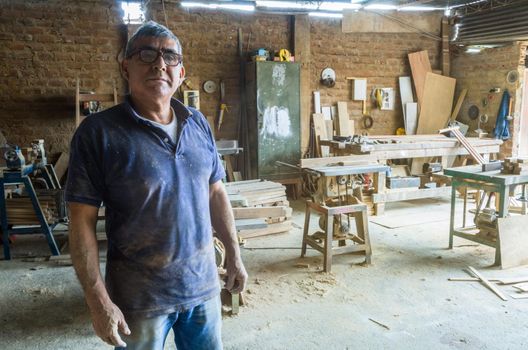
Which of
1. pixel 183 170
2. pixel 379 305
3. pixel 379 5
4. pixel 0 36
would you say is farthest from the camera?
pixel 379 5

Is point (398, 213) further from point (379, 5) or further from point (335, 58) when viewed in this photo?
point (379, 5)

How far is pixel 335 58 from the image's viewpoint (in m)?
7.14

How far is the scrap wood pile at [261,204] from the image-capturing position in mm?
3979

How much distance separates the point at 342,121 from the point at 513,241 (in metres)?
3.75

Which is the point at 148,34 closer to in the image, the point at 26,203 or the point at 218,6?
the point at 26,203

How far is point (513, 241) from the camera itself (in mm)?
3838

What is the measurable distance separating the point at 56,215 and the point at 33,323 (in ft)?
5.92

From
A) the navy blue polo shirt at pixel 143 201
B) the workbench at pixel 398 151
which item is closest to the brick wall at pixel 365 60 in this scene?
the workbench at pixel 398 151

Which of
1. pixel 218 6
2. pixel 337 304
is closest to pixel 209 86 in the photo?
pixel 218 6

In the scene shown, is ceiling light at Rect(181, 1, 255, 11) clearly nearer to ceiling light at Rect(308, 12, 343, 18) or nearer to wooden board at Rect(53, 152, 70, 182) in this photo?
ceiling light at Rect(308, 12, 343, 18)

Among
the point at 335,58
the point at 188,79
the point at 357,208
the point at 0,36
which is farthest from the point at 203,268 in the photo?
the point at 335,58

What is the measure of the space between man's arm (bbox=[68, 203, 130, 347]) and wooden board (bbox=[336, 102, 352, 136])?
20.2 ft

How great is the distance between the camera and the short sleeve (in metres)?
1.28

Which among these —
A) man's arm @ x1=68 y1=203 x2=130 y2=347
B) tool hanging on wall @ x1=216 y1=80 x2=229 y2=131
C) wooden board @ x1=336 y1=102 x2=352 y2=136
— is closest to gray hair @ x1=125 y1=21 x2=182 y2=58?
man's arm @ x1=68 y1=203 x2=130 y2=347
